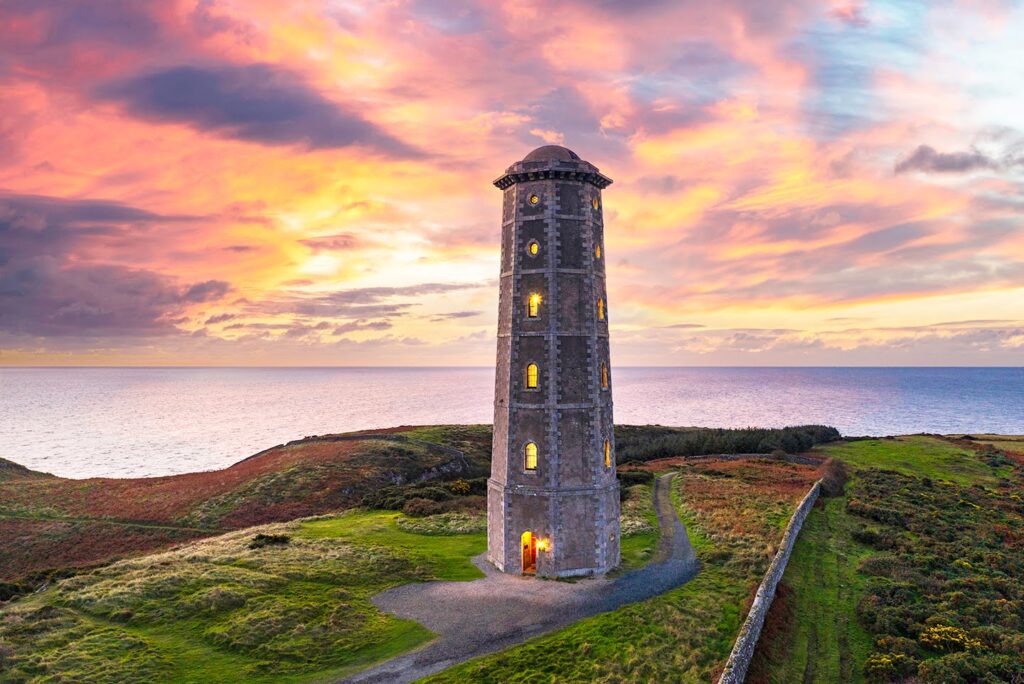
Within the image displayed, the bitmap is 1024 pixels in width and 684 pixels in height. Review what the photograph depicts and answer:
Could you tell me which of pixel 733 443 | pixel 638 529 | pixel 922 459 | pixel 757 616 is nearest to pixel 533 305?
pixel 757 616

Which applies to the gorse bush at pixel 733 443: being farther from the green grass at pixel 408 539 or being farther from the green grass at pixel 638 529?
the green grass at pixel 408 539

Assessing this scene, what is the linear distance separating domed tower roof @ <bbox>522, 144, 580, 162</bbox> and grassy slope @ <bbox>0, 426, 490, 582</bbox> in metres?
32.7

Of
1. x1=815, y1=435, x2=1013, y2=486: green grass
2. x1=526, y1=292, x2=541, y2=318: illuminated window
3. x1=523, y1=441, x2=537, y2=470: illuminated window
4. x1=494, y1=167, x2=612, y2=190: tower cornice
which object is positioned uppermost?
x1=494, y1=167, x2=612, y2=190: tower cornice

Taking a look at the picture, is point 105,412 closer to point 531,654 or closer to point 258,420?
point 258,420

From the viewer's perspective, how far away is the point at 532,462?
93.5 ft

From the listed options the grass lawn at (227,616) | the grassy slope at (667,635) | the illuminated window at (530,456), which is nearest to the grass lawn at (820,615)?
the grassy slope at (667,635)

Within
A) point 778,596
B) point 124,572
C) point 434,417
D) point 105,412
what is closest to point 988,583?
point 778,596

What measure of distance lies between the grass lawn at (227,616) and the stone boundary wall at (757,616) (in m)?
11.1

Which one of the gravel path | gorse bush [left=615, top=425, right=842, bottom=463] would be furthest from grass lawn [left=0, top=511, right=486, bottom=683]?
gorse bush [left=615, top=425, right=842, bottom=463]

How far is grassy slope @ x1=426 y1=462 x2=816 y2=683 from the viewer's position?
19.3 meters

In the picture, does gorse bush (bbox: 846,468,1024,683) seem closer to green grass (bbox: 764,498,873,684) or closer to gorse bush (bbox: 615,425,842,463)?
green grass (bbox: 764,498,873,684)

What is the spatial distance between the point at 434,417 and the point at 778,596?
14998cm

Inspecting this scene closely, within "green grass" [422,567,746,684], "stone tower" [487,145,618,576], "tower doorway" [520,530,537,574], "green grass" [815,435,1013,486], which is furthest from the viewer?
"green grass" [815,435,1013,486]

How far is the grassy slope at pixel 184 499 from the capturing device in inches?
1670
